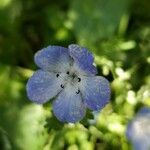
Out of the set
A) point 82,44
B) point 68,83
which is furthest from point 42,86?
point 82,44

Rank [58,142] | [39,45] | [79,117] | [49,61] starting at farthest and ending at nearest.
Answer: [39,45] < [58,142] < [49,61] < [79,117]

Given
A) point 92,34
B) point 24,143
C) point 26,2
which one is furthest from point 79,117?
point 26,2

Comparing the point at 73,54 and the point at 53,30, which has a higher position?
the point at 53,30

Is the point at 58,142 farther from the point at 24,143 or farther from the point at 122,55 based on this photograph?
the point at 122,55

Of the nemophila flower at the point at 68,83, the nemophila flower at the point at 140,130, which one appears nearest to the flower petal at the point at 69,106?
the nemophila flower at the point at 68,83

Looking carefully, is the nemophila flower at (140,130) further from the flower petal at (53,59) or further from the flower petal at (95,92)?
the flower petal at (53,59)

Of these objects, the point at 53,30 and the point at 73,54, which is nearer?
the point at 73,54

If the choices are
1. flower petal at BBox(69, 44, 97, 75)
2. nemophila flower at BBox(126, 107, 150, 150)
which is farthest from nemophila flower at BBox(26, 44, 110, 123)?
nemophila flower at BBox(126, 107, 150, 150)

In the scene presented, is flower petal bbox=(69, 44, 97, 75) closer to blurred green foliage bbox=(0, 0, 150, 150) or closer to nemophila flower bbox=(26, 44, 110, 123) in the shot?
nemophila flower bbox=(26, 44, 110, 123)
